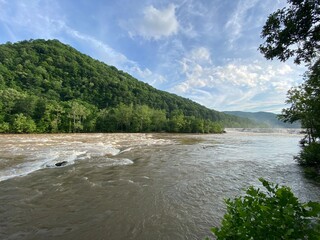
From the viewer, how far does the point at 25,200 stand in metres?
7.00

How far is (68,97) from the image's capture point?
293ft

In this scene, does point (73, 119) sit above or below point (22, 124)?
above

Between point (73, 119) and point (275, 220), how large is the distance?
7167 cm

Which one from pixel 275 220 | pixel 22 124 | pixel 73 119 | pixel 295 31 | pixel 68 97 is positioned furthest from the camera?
pixel 68 97

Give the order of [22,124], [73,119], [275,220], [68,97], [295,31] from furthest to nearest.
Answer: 1. [68,97]
2. [73,119]
3. [22,124]
4. [295,31]
5. [275,220]

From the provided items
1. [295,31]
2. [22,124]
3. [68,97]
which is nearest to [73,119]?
[22,124]

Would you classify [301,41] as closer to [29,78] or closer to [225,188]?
[225,188]

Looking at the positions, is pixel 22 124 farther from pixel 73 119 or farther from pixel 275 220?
pixel 275 220

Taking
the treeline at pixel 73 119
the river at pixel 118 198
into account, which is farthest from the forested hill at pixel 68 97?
the river at pixel 118 198

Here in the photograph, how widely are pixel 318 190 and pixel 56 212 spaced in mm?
10690

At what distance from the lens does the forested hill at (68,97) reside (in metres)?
57.7

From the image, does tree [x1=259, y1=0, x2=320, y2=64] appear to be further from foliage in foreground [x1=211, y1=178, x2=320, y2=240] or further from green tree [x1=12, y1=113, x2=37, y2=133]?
green tree [x1=12, y1=113, x2=37, y2=133]

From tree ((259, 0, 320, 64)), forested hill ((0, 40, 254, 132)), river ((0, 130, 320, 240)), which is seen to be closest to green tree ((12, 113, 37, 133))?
forested hill ((0, 40, 254, 132))

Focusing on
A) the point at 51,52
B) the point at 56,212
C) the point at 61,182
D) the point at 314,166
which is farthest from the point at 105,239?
the point at 51,52
